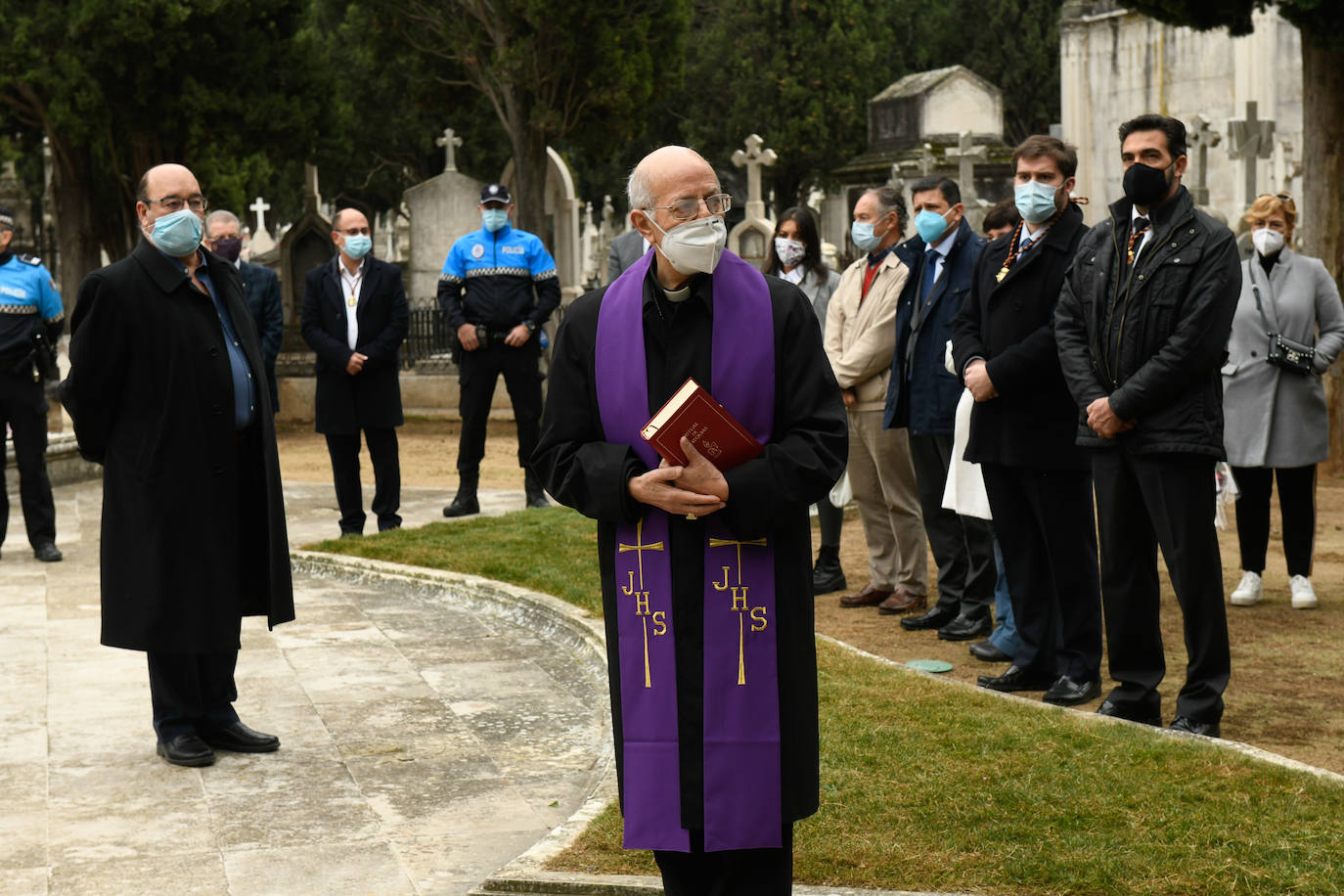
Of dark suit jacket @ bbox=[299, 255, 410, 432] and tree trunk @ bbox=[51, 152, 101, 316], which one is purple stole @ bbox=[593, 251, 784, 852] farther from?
tree trunk @ bbox=[51, 152, 101, 316]

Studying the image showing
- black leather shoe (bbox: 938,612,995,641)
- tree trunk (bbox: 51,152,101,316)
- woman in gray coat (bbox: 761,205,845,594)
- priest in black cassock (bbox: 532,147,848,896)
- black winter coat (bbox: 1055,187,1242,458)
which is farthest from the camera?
tree trunk (bbox: 51,152,101,316)

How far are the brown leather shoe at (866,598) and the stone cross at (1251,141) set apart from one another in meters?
10.9

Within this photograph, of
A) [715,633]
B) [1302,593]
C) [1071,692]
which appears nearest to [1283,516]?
Result: [1302,593]

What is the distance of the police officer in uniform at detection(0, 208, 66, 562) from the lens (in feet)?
33.1

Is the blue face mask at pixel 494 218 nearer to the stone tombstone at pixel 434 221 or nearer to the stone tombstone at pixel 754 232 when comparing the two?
the stone tombstone at pixel 754 232

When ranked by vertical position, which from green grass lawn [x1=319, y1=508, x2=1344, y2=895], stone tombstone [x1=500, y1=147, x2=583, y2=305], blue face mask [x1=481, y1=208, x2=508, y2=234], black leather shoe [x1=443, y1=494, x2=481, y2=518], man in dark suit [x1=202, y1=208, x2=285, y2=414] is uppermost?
stone tombstone [x1=500, y1=147, x2=583, y2=305]

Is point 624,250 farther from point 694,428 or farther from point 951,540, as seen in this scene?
point 694,428

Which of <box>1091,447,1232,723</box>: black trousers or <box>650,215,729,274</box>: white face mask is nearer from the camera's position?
<box>650,215,729,274</box>: white face mask

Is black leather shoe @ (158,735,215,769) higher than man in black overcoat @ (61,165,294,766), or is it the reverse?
man in black overcoat @ (61,165,294,766)

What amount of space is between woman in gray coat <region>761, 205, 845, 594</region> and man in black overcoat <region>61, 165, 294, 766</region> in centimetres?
360

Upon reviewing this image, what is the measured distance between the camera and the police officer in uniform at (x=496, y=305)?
38.4ft

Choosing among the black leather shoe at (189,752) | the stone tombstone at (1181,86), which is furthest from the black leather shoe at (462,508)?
the stone tombstone at (1181,86)

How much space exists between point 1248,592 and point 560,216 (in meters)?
17.7

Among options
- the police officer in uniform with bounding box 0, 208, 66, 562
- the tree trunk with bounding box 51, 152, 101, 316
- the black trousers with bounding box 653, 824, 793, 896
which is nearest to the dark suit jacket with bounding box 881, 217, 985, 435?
the black trousers with bounding box 653, 824, 793, 896
